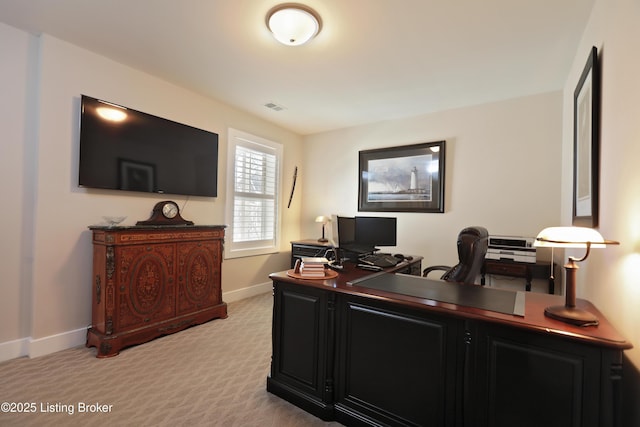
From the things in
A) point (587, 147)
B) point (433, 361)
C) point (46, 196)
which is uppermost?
point (587, 147)

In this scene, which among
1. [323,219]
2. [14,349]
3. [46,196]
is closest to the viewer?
[14,349]

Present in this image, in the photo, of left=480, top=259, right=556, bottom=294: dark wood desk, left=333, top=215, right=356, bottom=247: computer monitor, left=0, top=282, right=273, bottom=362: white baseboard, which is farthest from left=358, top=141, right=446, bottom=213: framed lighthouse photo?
left=0, top=282, right=273, bottom=362: white baseboard

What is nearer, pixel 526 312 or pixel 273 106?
pixel 526 312

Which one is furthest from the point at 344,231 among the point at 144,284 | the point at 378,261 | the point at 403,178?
the point at 144,284

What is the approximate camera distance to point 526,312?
1.41 meters

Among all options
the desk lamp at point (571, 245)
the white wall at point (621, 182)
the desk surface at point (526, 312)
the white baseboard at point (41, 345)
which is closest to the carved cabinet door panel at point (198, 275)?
the white baseboard at point (41, 345)

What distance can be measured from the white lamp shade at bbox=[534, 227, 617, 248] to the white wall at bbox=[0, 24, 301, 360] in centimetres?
353

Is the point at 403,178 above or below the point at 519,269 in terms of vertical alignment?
above

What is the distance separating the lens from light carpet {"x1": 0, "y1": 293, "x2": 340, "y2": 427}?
5.93 feet

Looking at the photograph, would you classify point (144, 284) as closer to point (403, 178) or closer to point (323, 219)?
point (323, 219)

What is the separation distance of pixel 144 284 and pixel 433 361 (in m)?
2.60

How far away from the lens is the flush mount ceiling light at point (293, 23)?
2107 millimetres

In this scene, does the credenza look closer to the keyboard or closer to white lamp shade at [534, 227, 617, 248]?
the keyboard

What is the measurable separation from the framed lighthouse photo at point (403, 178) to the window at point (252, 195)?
4.66 ft
